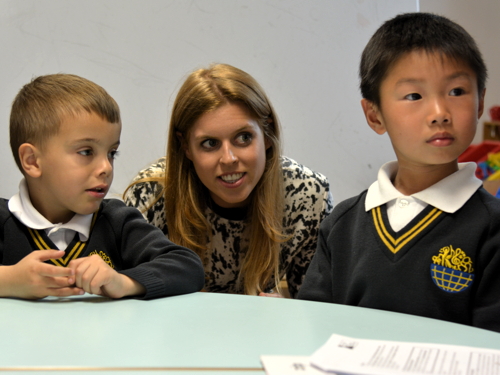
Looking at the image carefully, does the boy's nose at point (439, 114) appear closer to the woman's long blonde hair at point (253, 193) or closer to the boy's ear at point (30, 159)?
the woman's long blonde hair at point (253, 193)

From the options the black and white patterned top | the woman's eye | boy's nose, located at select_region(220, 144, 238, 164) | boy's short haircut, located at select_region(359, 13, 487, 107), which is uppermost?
boy's short haircut, located at select_region(359, 13, 487, 107)

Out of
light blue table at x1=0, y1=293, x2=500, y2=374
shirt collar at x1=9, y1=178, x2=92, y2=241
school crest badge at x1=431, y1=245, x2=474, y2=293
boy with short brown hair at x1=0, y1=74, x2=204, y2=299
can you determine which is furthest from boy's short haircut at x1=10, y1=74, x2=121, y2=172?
school crest badge at x1=431, y1=245, x2=474, y2=293

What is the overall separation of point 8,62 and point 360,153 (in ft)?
5.12

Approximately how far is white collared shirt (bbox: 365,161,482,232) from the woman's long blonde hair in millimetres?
537

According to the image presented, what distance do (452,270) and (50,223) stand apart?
2.75ft

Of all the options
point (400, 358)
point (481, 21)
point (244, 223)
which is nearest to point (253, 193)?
point (244, 223)

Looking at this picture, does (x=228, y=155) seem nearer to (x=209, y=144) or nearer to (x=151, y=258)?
(x=209, y=144)

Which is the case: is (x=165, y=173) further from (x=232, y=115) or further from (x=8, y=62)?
(x=8, y=62)

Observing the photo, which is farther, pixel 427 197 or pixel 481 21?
pixel 481 21

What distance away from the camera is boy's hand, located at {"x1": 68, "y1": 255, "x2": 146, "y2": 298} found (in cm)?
93

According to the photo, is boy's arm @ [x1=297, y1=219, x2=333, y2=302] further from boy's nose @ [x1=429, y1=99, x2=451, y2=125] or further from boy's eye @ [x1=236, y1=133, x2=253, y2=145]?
boy's eye @ [x1=236, y1=133, x2=253, y2=145]

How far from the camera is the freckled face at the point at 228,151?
153 centimetres

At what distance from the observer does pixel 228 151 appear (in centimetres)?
152

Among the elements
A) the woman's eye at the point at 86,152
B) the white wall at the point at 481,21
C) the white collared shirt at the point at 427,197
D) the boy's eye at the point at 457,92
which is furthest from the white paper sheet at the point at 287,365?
the white wall at the point at 481,21
